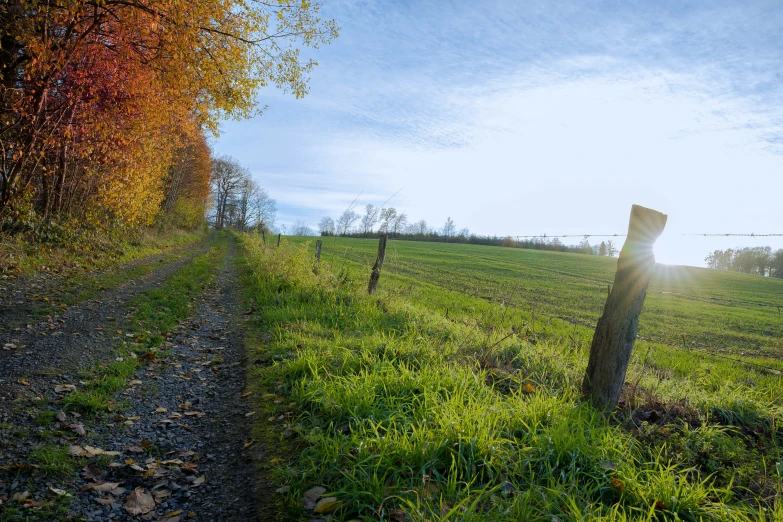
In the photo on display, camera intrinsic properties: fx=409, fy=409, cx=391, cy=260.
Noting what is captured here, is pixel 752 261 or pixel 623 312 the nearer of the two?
pixel 623 312

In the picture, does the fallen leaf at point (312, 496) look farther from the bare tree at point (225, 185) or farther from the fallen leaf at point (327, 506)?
the bare tree at point (225, 185)

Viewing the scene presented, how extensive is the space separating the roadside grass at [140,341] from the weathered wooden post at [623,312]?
5.07m

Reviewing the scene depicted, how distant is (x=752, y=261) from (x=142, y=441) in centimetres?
8191

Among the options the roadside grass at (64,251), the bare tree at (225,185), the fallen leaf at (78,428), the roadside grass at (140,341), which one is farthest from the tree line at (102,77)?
the bare tree at (225,185)

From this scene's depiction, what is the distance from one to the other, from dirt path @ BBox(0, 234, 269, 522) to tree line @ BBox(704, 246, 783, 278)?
7554 centimetres

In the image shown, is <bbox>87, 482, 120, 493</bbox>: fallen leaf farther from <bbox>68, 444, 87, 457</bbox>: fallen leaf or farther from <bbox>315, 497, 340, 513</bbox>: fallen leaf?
<bbox>315, 497, 340, 513</bbox>: fallen leaf

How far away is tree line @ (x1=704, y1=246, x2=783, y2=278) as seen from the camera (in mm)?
57312

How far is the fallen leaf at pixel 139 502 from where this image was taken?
2820 mm

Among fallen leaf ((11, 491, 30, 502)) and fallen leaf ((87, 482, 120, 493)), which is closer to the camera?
fallen leaf ((11, 491, 30, 502))

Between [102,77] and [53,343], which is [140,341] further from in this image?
[102,77]

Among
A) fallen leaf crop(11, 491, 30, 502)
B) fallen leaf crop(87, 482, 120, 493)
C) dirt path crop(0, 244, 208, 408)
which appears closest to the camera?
fallen leaf crop(11, 491, 30, 502)

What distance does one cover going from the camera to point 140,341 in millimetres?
6332

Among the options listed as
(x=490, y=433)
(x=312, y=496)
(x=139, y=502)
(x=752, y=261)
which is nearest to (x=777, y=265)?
(x=752, y=261)

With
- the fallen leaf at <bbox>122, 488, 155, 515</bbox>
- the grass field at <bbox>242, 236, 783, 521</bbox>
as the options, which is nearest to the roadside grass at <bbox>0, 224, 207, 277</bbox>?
the grass field at <bbox>242, 236, 783, 521</bbox>
